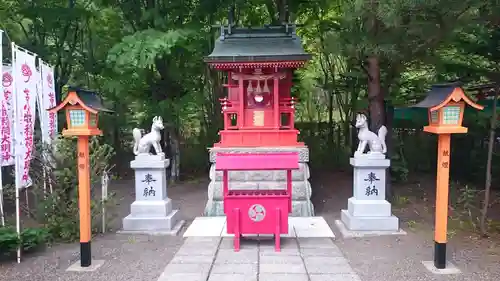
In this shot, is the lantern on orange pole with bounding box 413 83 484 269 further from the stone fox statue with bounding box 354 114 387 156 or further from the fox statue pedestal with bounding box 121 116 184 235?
the fox statue pedestal with bounding box 121 116 184 235

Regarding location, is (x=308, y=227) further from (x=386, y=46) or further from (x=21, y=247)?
(x=21, y=247)

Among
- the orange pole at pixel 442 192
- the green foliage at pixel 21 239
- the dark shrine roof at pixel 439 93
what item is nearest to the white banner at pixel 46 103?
the green foliage at pixel 21 239

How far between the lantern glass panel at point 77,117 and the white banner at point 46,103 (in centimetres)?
176

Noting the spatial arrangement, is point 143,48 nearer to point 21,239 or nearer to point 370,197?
point 21,239

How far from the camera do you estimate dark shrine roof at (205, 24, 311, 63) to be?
30.7 ft

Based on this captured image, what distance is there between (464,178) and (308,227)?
7.53 meters

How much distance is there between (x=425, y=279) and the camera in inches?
198

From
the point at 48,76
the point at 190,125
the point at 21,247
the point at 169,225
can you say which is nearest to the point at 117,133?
the point at 190,125

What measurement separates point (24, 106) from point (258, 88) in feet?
17.7

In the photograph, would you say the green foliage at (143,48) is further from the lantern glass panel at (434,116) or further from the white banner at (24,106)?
the lantern glass panel at (434,116)

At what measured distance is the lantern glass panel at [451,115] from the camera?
17.8 ft

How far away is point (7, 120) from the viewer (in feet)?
19.4

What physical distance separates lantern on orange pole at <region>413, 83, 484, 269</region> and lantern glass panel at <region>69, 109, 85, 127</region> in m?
4.70

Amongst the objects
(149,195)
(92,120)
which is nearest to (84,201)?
(92,120)
